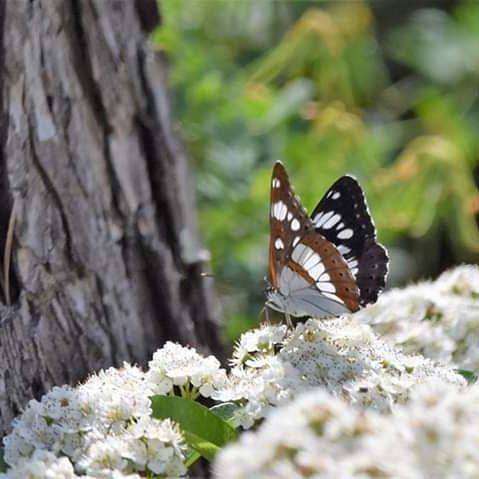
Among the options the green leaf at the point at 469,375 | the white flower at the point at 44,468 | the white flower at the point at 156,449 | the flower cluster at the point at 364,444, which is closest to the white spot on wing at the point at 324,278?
the green leaf at the point at 469,375

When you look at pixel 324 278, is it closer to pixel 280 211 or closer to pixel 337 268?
pixel 337 268

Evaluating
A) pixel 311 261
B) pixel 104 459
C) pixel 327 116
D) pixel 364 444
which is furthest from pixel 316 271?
pixel 327 116

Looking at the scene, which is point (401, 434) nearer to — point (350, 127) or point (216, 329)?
point (216, 329)

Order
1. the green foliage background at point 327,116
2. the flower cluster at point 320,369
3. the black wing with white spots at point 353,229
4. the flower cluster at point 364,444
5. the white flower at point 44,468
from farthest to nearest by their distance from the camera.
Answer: the green foliage background at point 327,116
the black wing with white spots at point 353,229
the flower cluster at point 320,369
the white flower at point 44,468
the flower cluster at point 364,444

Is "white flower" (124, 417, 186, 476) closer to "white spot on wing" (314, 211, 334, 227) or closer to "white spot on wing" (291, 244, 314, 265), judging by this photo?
"white spot on wing" (291, 244, 314, 265)

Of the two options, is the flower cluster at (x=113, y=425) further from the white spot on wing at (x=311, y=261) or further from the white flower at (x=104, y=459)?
the white spot on wing at (x=311, y=261)

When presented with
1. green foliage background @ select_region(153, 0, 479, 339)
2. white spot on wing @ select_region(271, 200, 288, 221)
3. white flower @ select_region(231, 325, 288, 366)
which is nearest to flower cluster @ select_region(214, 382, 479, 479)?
white flower @ select_region(231, 325, 288, 366)

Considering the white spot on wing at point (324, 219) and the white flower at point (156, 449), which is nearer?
the white flower at point (156, 449)

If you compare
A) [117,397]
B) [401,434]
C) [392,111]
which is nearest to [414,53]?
[392,111]
